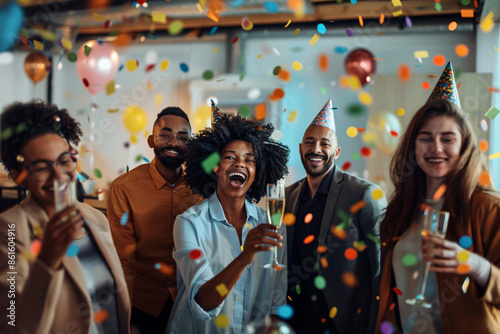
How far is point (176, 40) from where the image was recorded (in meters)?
4.63

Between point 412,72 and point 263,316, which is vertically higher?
point 412,72

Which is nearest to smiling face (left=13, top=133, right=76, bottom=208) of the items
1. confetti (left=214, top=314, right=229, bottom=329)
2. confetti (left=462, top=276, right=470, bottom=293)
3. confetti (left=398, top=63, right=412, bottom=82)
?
confetti (left=214, top=314, right=229, bottom=329)

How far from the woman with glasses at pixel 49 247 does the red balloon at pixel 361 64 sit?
2.94 m

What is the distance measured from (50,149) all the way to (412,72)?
356 cm

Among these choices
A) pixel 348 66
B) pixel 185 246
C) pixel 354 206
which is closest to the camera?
pixel 185 246

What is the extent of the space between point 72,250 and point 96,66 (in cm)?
Answer: 179

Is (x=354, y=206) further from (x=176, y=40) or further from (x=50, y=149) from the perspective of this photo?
(x=176, y=40)

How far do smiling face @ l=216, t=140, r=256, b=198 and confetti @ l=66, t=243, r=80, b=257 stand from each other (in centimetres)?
60

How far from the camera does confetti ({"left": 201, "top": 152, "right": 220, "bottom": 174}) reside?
1877 millimetres

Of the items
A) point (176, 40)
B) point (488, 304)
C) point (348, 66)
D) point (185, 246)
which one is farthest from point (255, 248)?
point (176, 40)

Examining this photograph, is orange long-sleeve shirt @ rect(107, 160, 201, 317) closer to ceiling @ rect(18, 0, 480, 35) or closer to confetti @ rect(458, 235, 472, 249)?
confetti @ rect(458, 235, 472, 249)

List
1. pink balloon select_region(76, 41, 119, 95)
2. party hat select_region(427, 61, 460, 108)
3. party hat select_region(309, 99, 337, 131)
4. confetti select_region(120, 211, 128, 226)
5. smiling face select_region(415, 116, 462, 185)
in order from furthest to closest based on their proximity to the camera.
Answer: pink balloon select_region(76, 41, 119, 95), party hat select_region(309, 99, 337, 131), confetti select_region(120, 211, 128, 226), party hat select_region(427, 61, 460, 108), smiling face select_region(415, 116, 462, 185)

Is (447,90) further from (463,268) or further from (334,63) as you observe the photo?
(334,63)

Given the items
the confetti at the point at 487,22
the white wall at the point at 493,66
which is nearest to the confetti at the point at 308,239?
the confetti at the point at 487,22
